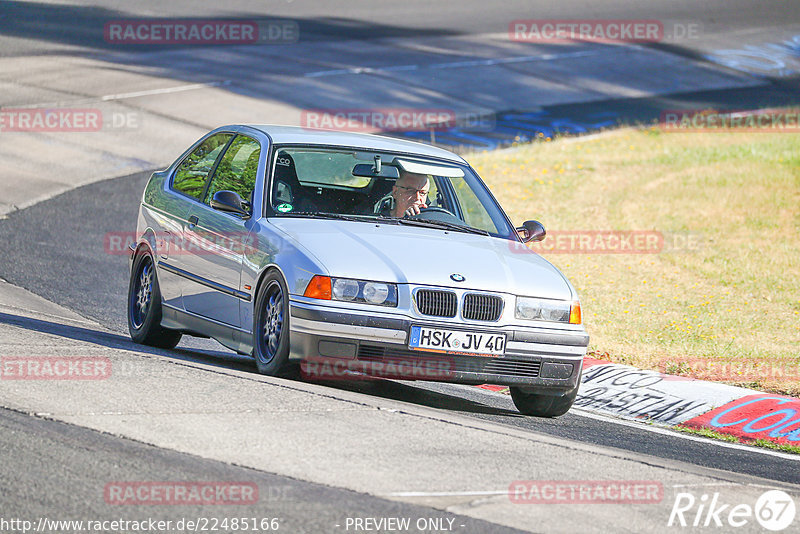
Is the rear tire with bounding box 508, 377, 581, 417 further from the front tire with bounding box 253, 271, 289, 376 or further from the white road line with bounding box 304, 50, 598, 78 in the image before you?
the white road line with bounding box 304, 50, 598, 78

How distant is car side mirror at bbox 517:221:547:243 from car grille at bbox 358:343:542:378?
137 cm

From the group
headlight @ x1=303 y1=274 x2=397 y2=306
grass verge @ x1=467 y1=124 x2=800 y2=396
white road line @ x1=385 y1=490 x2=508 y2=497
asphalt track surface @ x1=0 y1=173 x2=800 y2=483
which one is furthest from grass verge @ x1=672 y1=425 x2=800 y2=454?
white road line @ x1=385 y1=490 x2=508 y2=497

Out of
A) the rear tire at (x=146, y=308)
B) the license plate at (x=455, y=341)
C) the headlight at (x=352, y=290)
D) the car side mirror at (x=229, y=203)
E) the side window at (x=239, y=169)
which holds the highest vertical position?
the side window at (x=239, y=169)

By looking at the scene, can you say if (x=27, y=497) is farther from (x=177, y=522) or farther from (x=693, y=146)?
(x=693, y=146)

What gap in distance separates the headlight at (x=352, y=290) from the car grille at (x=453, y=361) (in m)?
0.27

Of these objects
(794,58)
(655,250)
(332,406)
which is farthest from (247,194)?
(794,58)

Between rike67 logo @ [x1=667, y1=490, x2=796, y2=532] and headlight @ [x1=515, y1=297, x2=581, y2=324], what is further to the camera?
headlight @ [x1=515, y1=297, x2=581, y2=324]

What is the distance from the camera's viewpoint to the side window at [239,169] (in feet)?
28.5

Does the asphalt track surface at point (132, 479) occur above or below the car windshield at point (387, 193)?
below

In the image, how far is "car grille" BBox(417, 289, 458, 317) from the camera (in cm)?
746

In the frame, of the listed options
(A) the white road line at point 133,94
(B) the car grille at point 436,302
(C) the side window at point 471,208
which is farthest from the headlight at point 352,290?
(A) the white road line at point 133,94

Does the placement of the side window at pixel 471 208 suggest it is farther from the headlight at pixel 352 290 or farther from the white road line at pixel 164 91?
the white road line at pixel 164 91

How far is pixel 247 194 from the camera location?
8609mm

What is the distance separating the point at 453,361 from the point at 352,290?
74 cm
